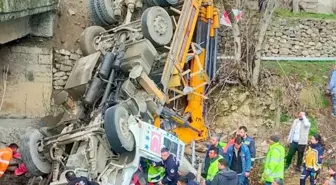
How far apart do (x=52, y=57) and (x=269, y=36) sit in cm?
613

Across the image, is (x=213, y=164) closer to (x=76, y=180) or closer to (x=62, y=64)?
(x=76, y=180)

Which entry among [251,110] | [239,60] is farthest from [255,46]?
[251,110]

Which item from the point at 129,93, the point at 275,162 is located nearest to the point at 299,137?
the point at 275,162

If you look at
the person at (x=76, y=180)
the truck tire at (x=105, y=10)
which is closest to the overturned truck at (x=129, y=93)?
the truck tire at (x=105, y=10)

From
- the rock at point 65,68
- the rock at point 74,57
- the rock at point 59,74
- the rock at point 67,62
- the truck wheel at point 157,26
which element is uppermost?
the truck wheel at point 157,26

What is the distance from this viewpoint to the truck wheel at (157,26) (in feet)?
36.1

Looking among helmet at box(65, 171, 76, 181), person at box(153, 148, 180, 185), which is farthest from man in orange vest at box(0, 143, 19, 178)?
person at box(153, 148, 180, 185)

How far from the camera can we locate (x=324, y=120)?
13484 millimetres

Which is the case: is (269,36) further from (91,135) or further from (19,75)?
(91,135)

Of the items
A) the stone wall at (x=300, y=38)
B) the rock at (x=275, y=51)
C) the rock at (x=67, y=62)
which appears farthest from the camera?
the stone wall at (x=300, y=38)

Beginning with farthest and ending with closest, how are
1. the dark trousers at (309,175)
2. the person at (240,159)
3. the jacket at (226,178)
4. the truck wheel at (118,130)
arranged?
the dark trousers at (309,175)
the person at (240,159)
the truck wheel at (118,130)
the jacket at (226,178)

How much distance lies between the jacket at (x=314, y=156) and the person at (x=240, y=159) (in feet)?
4.15

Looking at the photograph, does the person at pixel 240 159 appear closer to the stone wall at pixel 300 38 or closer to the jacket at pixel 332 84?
the jacket at pixel 332 84

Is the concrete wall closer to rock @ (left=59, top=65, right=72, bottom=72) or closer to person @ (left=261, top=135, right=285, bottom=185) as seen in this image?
rock @ (left=59, top=65, right=72, bottom=72)
